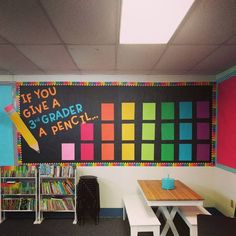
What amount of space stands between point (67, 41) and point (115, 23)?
65 cm

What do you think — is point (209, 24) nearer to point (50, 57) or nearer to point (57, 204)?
point (50, 57)

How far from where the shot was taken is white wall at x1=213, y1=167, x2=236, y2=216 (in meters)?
3.22

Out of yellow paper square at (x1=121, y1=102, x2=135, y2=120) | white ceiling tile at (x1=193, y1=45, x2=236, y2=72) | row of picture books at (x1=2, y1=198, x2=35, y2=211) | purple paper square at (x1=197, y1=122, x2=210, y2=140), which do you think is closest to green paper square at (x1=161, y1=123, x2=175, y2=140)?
purple paper square at (x1=197, y1=122, x2=210, y2=140)

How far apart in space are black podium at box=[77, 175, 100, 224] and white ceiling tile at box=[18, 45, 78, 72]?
1866mm

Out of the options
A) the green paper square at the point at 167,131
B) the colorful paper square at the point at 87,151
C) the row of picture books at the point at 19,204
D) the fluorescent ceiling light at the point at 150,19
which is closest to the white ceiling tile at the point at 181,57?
the fluorescent ceiling light at the point at 150,19

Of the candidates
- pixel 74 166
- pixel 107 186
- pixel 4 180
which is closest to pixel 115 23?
pixel 74 166

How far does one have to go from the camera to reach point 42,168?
354 cm

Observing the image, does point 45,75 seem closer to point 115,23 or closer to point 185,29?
point 115,23

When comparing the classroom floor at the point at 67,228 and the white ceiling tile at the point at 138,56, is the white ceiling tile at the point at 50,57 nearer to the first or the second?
the white ceiling tile at the point at 138,56

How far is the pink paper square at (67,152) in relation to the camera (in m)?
3.75

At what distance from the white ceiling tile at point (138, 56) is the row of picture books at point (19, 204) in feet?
8.93

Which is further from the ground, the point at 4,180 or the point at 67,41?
the point at 67,41

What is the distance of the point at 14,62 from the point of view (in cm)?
299

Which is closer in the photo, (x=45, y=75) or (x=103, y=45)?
(x=103, y=45)
